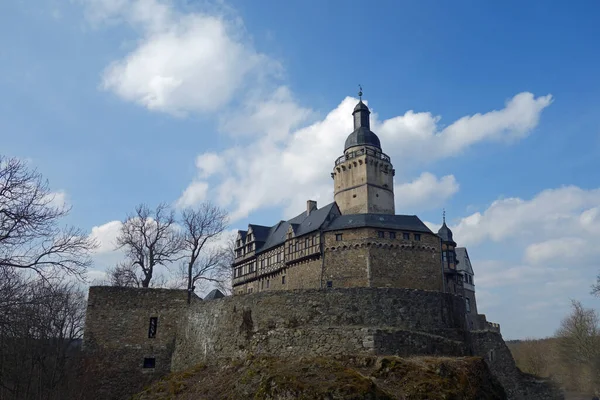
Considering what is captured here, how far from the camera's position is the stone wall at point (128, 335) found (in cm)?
2586

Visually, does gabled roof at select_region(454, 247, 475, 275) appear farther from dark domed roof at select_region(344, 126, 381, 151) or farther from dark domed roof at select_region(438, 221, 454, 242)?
dark domed roof at select_region(344, 126, 381, 151)

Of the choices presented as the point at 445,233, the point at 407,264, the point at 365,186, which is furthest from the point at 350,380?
the point at 445,233

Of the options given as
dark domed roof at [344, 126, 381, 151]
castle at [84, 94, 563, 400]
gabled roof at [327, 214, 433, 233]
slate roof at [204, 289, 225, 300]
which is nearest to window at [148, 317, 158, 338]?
castle at [84, 94, 563, 400]

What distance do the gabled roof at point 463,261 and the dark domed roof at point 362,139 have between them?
1978 cm

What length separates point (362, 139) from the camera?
49.0 m

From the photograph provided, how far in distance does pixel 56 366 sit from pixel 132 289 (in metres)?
5.39

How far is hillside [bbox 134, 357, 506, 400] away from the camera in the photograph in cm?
1600

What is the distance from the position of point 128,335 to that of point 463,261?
4407 cm

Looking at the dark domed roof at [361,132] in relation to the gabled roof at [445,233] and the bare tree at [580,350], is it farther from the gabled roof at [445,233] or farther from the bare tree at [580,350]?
the bare tree at [580,350]

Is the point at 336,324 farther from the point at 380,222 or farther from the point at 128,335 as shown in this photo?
the point at 380,222

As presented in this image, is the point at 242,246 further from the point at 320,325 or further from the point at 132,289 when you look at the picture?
the point at 320,325

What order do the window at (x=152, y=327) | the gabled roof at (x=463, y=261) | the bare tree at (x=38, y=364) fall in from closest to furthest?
the bare tree at (x=38, y=364)
the window at (x=152, y=327)
the gabled roof at (x=463, y=261)

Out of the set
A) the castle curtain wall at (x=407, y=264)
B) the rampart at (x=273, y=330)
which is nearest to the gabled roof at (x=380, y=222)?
the castle curtain wall at (x=407, y=264)

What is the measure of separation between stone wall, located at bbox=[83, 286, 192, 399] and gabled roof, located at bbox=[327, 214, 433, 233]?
51.0ft
